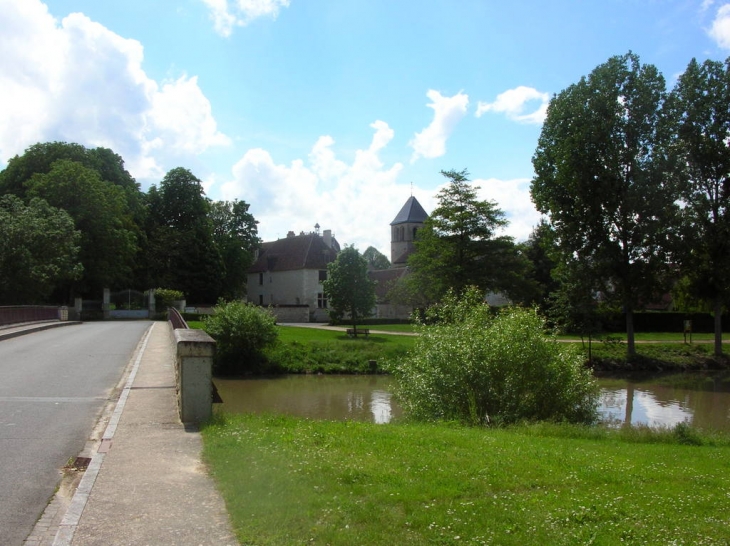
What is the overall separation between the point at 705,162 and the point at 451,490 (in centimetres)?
3536

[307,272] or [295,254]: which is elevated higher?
[295,254]

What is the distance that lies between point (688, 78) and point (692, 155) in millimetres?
4473

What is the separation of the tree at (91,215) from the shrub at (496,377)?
42678 mm

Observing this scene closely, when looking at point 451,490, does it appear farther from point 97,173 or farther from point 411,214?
point 411,214

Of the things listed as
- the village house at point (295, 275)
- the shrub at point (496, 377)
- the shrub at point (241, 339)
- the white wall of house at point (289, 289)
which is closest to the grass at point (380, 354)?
the shrub at point (241, 339)

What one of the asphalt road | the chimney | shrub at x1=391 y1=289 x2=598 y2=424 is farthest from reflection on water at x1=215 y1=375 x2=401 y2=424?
the chimney

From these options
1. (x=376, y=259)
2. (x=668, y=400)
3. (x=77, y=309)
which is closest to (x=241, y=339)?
(x=668, y=400)

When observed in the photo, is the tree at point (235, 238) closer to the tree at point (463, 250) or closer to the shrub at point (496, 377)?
the tree at point (463, 250)

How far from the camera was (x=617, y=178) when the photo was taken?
3597 cm

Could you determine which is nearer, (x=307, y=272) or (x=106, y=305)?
(x=106, y=305)

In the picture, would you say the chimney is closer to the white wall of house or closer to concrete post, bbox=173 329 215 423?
the white wall of house

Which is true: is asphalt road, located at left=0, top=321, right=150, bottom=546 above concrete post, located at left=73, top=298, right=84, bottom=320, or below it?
below

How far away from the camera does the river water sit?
67.0 ft

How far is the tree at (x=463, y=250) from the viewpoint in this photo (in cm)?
4150
